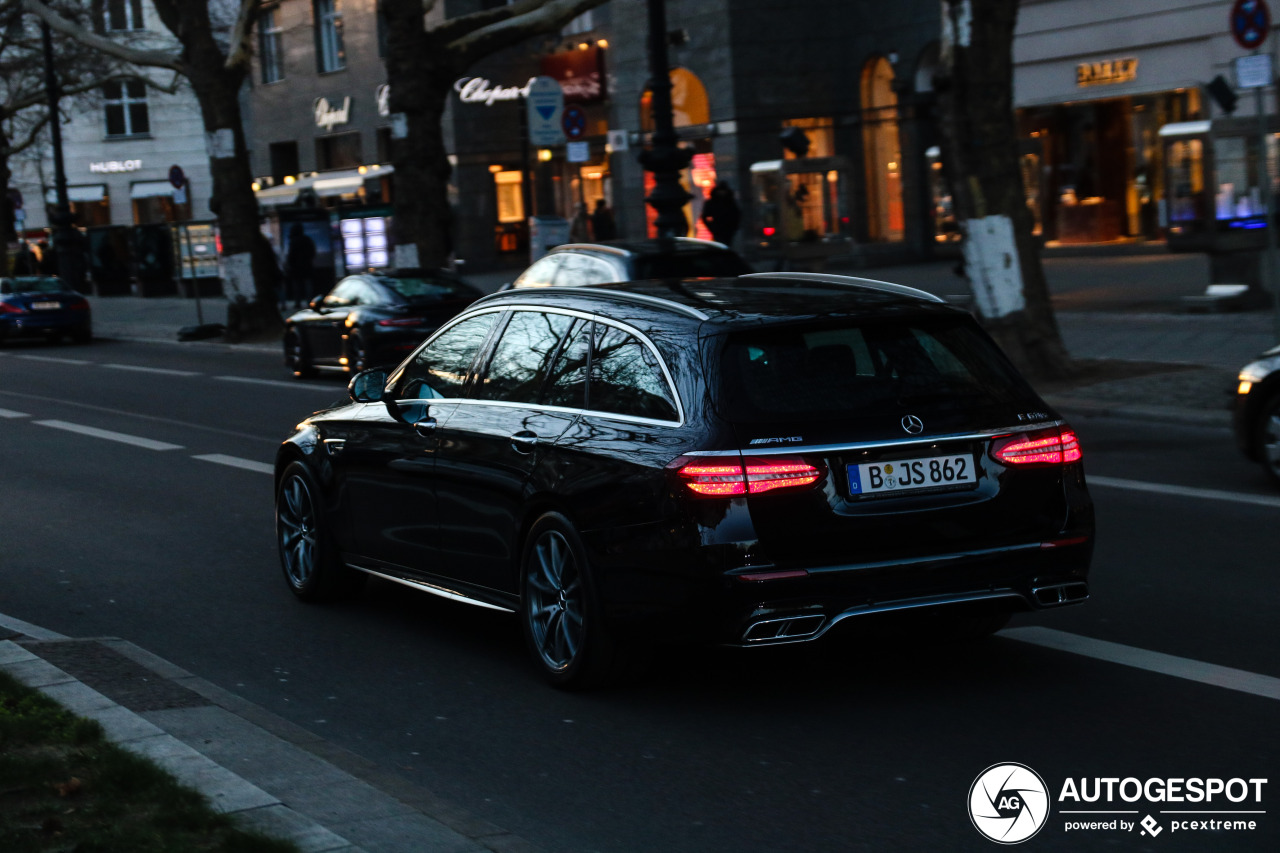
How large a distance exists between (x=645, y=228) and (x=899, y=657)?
33.3 m

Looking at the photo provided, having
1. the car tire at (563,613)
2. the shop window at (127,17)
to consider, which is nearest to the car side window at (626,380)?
the car tire at (563,613)

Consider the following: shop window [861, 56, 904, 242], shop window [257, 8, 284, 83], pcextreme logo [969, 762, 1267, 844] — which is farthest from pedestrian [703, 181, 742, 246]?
shop window [257, 8, 284, 83]

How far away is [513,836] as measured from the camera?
4633 millimetres

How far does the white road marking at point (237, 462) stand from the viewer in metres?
13.0

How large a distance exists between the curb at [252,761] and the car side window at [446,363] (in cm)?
152

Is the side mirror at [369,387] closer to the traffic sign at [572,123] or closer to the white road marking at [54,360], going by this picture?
the traffic sign at [572,123]

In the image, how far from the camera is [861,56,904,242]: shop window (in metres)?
36.3

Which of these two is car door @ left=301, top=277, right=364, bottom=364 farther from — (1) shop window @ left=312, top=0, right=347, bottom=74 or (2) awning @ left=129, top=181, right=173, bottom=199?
(2) awning @ left=129, top=181, right=173, bottom=199

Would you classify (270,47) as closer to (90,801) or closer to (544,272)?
(544,272)

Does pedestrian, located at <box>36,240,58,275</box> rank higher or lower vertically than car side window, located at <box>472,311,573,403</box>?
higher

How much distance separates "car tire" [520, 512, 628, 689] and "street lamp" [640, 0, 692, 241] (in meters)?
15.7

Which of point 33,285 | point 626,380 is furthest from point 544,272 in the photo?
point 33,285

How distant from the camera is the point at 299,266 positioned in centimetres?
3541

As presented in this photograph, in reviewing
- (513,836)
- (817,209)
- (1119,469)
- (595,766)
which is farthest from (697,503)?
(817,209)
